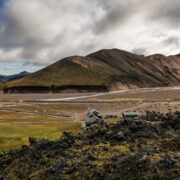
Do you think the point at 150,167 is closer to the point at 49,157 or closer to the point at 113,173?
the point at 113,173

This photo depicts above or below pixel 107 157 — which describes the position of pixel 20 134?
below

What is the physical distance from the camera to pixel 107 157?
51.2ft

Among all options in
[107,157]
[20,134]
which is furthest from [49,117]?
[107,157]

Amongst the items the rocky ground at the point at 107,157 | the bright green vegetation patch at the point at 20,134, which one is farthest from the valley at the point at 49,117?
the rocky ground at the point at 107,157

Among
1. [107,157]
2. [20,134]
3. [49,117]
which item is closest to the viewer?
[107,157]

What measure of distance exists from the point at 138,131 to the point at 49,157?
489 inches

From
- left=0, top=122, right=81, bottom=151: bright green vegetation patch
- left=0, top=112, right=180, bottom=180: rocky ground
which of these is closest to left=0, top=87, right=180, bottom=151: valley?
left=0, top=122, right=81, bottom=151: bright green vegetation patch

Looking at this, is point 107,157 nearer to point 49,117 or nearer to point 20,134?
point 20,134

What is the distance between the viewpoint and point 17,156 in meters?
21.1

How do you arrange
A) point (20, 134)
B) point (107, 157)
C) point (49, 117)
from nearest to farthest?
point (107, 157)
point (20, 134)
point (49, 117)

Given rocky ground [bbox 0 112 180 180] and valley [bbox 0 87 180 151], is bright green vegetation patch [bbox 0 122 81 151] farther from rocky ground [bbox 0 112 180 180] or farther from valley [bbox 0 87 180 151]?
rocky ground [bbox 0 112 180 180]

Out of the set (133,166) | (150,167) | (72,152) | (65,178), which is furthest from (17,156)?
(150,167)

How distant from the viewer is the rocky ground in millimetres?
12555

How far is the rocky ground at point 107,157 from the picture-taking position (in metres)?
12.6
